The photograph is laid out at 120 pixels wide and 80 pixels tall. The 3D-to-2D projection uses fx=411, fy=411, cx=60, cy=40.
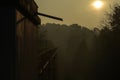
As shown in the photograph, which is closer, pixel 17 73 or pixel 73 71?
pixel 17 73

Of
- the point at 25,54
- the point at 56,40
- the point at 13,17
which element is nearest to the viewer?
the point at 13,17

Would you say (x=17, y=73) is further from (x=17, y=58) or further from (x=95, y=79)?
(x=95, y=79)

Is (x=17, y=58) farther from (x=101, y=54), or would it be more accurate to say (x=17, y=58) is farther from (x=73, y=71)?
(x=73, y=71)

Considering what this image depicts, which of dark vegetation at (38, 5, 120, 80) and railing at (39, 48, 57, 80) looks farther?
dark vegetation at (38, 5, 120, 80)

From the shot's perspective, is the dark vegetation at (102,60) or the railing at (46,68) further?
the dark vegetation at (102,60)

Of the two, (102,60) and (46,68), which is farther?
(102,60)

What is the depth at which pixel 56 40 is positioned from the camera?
85375mm

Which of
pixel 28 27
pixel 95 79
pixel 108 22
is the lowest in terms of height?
pixel 95 79

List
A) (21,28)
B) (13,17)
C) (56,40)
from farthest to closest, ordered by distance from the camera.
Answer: (56,40)
(21,28)
(13,17)

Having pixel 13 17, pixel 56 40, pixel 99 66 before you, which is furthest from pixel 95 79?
pixel 56 40

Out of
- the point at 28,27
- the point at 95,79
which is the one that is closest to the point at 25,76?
the point at 28,27

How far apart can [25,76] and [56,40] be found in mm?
77307

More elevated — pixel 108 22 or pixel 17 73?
pixel 108 22

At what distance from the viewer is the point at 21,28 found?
7188mm
